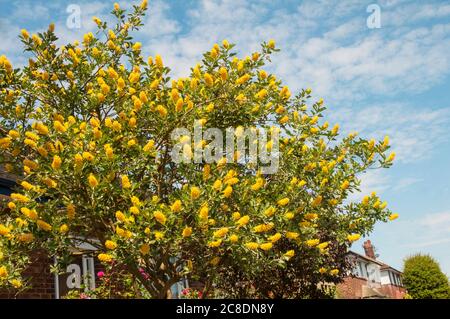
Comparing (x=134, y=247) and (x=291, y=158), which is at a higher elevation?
(x=291, y=158)

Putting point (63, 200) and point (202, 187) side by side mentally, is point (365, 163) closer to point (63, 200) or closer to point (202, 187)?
point (202, 187)

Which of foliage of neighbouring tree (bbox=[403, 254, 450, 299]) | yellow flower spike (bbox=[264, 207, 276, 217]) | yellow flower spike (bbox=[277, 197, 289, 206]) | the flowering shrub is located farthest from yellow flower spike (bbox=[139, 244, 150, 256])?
foliage of neighbouring tree (bbox=[403, 254, 450, 299])

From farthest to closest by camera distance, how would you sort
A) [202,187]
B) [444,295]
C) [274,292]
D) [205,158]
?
[444,295] < [274,292] < [205,158] < [202,187]

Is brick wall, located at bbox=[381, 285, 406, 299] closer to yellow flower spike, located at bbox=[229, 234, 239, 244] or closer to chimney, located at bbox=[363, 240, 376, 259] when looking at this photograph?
chimney, located at bbox=[363, 240, 376, 259]

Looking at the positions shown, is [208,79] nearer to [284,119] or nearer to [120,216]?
[284,119]

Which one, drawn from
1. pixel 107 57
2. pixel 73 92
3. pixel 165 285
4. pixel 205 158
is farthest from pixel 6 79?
pixel 165 285

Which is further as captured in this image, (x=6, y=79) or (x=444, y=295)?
(x=444, y=295)

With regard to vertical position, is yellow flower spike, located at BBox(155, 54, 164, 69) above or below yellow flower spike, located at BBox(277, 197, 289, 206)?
above

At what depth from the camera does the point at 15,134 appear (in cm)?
705

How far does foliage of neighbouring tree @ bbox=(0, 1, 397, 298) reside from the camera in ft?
20.5

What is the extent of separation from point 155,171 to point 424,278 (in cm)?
3028
